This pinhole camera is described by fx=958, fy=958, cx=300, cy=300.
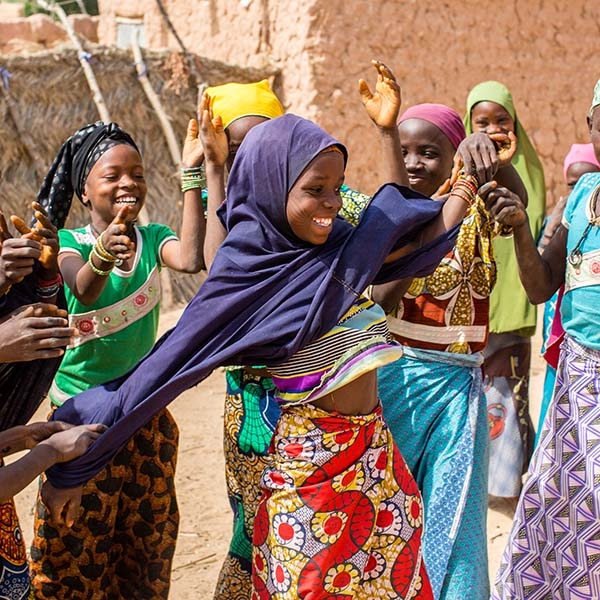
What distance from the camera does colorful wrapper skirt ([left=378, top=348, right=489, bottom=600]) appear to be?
134 inches

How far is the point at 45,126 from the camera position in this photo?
8703 mm

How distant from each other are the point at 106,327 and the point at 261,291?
93 cm

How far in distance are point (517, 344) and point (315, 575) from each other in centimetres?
295

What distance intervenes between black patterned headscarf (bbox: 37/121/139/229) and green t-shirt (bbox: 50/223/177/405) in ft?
0.49

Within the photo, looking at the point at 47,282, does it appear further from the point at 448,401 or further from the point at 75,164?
the point at 448,401

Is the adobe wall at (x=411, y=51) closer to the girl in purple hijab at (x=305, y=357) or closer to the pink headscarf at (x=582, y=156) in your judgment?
the pink headscarf at (x=582, y=156)

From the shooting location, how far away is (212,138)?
Result: 3312mm

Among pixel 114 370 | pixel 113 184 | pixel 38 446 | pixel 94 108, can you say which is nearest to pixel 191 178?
pixel 113 184

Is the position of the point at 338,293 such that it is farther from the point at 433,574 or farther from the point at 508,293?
the point at 508,293

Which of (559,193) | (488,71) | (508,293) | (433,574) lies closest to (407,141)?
(433,574)

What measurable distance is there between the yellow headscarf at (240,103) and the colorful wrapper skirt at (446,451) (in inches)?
41.1

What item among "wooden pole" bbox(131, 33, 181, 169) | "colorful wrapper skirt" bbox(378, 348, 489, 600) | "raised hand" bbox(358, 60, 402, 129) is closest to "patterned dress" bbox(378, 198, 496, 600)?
"colorful wrapper skirt" bbox(378, 348, 489, 600)

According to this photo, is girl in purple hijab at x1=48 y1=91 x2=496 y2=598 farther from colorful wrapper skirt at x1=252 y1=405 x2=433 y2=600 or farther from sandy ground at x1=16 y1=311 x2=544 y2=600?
sandy ground at x1=16 y1=311 x2=544 y2=600

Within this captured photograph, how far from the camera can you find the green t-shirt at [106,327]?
341 centimetres
